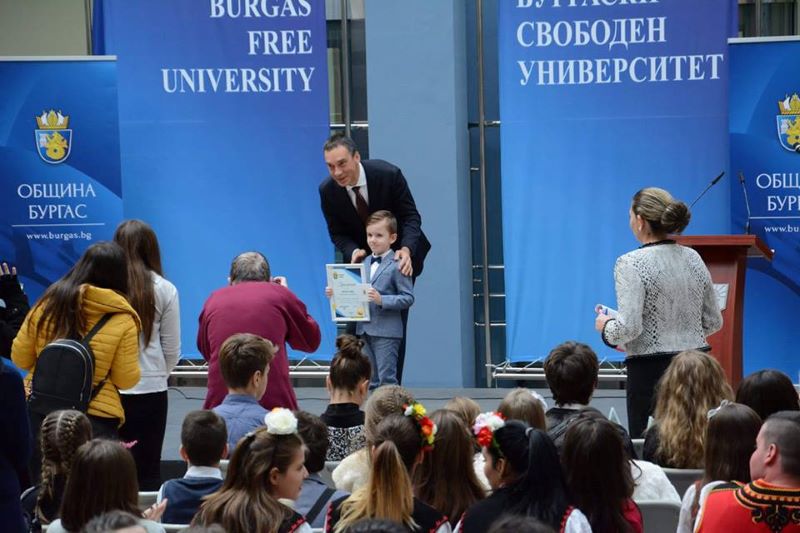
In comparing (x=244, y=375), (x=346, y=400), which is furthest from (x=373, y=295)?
(x=244, y=375)

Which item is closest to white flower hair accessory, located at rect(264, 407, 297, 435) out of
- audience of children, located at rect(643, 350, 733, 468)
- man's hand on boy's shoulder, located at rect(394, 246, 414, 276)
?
audience of children, located at rect(643, 350, 733, 468)

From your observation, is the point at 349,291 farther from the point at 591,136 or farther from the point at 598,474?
the point at 598,474

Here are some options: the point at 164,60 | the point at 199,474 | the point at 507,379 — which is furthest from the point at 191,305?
the point at 199,474

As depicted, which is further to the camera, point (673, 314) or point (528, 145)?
point (528, 145)

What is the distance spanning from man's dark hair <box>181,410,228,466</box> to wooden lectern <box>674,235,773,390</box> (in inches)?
135

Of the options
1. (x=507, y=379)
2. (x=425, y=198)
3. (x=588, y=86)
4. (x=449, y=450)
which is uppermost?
(x=588, y=86)

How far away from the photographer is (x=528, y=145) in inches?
351

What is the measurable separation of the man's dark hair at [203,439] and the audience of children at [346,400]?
0.83 meters

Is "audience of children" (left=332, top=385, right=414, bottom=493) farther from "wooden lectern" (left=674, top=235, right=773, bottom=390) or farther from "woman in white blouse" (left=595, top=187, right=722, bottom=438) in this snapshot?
"wooden lectern" (left=674, top=235, right=773, bottom=390)

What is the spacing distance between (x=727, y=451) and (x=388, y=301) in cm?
306

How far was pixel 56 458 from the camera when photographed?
442cm

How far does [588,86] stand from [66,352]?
4711mm

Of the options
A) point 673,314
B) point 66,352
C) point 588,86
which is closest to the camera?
point 66,352

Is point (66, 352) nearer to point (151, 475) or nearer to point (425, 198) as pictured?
point (151, 475)
